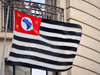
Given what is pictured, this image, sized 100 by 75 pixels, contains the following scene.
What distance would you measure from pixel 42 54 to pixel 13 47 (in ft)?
3.69

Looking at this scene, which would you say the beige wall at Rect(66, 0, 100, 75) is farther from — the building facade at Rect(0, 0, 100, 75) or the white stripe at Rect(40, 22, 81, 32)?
the white stripe at Rect(40, 22, 81, 32)

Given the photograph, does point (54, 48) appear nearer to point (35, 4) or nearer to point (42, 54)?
point (42, 54)

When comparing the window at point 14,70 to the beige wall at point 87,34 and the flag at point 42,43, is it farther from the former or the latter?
the flag at point 42,43

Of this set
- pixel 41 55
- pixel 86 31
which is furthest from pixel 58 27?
pixel 86 31

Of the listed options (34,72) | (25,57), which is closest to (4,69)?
(34,72)

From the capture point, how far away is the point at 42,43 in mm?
10898

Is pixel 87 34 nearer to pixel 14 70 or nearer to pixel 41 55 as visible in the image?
pixel 14 70

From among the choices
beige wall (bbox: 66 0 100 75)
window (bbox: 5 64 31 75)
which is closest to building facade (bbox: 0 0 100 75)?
beige wall (bbox: 66 0 100 75)

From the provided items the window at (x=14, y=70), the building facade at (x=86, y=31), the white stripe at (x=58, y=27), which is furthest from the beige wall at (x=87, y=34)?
the white stripe at (x=58, y=27)

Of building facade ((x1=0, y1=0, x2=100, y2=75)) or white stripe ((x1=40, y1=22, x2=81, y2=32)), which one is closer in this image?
white stripe ((x1=40, y1=22, x2=81, y2=32))

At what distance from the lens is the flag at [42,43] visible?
34.2ft

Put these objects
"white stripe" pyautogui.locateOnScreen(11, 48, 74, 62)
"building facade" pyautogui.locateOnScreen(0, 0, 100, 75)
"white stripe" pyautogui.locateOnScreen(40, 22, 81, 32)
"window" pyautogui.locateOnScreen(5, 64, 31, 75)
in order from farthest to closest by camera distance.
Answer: "building facade" pyautogui.locateOnScreen(0, 0, 100, 75)
"window" pyautogui.locateOnScreen(5, 64, 31, 75)
"white stripe" pyautogui.locateOnScreen(40, 22, 81, 32)
"white stripe" pyautogui.locateOnScreen(11, 48, 74, 62)

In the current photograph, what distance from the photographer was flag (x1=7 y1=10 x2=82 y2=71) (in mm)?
10422

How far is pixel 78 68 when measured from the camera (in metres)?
14.6
